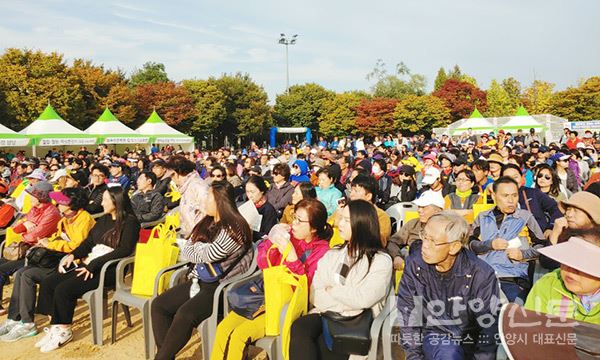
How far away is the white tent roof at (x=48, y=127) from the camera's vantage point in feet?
65.8

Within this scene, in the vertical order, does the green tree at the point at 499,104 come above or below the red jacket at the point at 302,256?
above

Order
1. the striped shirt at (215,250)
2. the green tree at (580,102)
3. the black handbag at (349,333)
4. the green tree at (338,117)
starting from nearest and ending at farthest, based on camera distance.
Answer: the black handbag at (349,333)
the striped shirt at (215,250)
the green tree at (580,102)
the green tree at (338,117)

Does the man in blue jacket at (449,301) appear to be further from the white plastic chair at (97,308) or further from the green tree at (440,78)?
the green tree at (440,78)

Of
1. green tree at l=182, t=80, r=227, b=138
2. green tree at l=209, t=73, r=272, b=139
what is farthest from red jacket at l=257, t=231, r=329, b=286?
green tree at l=209, t=73, r=272, b=139

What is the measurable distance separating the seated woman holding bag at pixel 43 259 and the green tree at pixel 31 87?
92.3 feet

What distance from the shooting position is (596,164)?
33.2 ft

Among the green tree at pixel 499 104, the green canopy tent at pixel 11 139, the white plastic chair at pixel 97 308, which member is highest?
the green tree at pixel 499 104

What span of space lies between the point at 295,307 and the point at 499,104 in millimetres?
68199

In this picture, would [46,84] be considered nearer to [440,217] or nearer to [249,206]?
[249,206]

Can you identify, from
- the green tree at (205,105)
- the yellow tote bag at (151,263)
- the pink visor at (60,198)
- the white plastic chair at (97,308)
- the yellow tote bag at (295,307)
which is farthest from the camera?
the green tree at (205,105)

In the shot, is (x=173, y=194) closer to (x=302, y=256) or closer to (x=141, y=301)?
(x=141, y=301)

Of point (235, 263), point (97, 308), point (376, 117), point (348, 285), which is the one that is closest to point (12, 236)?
point (97, 308)

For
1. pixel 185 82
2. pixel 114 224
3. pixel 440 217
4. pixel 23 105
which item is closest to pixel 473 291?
pixel 440 217

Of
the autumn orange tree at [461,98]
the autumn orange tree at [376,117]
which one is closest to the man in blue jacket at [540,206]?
the autumn orange tree at [376,117]
